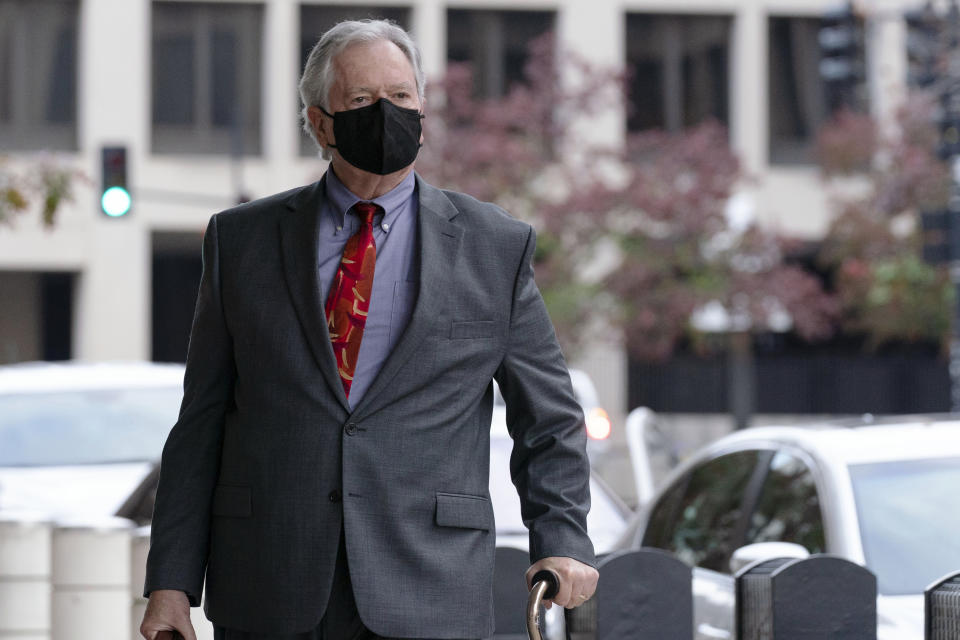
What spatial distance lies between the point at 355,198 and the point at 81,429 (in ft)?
23.8

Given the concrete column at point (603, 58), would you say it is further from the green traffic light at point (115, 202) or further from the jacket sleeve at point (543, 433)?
the jacket sleeve at point (543, 433)

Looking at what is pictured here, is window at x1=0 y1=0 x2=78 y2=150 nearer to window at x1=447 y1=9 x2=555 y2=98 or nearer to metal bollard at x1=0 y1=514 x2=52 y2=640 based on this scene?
window at x1=447 y1=9 x2=555 y2=98

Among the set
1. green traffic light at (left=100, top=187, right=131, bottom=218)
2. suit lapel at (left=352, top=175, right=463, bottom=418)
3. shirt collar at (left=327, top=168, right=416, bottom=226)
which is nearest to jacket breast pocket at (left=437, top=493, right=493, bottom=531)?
suit lapel at (left=352, top=175, right=463, bottom=418)

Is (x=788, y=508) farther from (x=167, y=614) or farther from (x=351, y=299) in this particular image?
(x=167, y=614)

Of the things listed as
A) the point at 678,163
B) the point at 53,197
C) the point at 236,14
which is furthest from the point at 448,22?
the point at 53,197

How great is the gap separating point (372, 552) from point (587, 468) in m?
0.52

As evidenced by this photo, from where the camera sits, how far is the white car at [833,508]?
18.4ft

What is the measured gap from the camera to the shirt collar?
3725 mm

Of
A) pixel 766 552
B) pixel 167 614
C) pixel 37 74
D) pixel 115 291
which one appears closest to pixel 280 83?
pixel 37 74

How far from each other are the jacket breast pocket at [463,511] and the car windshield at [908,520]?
7.59 ft

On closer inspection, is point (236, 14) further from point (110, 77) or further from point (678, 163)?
point (678, 163)

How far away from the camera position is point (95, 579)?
6.15 meters

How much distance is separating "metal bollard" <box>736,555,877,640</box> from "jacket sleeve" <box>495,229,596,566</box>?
51.3 inches

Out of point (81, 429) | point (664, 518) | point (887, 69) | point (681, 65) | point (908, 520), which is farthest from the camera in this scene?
point (681, 65)
